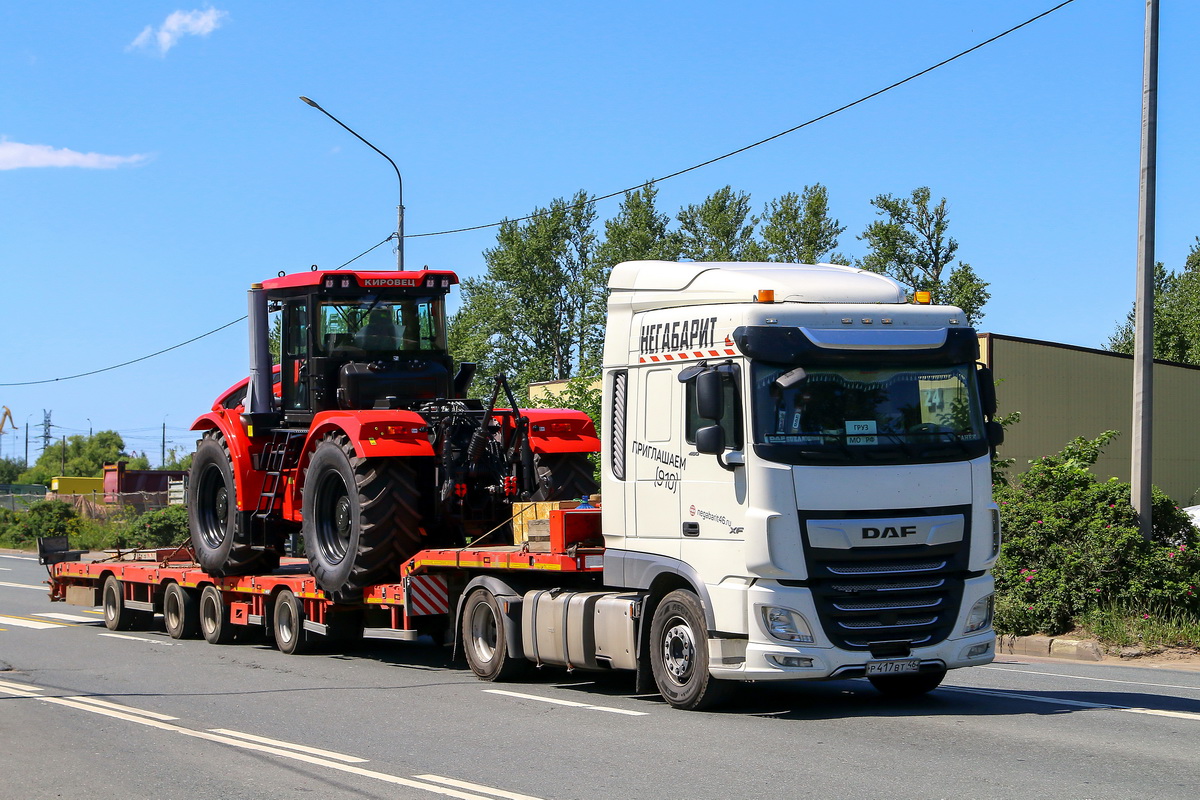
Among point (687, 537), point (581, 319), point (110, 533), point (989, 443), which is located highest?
point (581, 319)

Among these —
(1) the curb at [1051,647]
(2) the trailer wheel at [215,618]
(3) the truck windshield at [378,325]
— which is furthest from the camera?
(2) the trailer wheel at [215,618]

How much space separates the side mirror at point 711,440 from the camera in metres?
9.58

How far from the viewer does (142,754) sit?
880cm

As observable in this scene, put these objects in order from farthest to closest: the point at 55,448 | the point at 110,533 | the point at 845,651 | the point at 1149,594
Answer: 1. the point at 55,448
2. the point at 110,533
3. the point at 1149,594
4. the point at 845,651

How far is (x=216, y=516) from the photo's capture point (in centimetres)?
1711

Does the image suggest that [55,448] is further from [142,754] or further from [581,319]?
[142,754]

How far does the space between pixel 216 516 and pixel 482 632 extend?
230 inches

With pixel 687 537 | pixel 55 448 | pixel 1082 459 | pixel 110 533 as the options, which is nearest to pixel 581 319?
pixel 110 533

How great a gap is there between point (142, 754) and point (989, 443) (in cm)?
634

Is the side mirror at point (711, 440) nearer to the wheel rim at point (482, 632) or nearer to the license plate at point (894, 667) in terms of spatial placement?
the license plate at point (894, 667)

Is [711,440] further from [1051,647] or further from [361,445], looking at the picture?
[1051,647]

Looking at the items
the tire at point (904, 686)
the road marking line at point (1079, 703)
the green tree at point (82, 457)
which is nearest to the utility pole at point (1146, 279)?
the road marking line at point (1079, 703)

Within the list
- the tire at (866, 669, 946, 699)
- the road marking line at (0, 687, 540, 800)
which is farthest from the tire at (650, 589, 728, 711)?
the road marking line at (0, 687, 540, 800)

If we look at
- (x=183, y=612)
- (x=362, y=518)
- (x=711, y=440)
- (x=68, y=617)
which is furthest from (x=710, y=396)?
(x=68, y=617)
